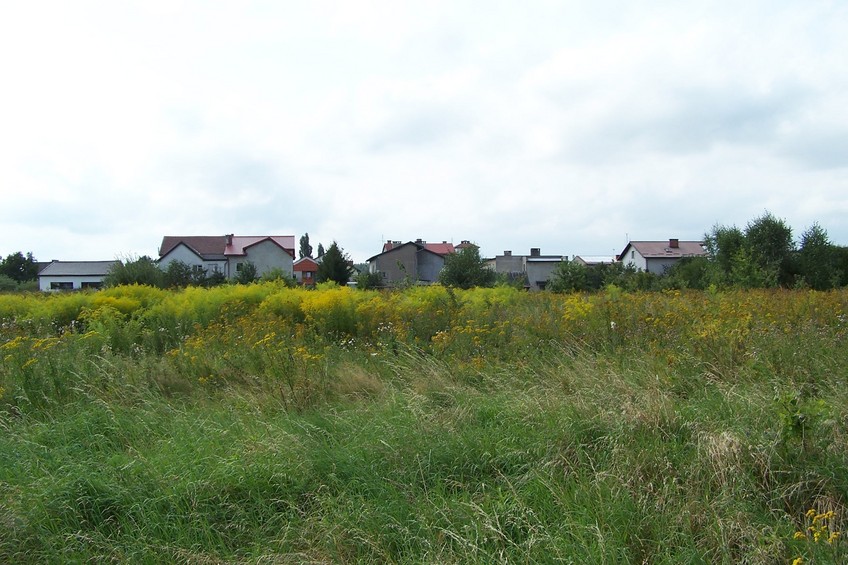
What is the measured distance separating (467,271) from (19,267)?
227 ft

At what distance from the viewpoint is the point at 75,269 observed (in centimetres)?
6844

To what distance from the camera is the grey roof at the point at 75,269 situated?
6725 cm

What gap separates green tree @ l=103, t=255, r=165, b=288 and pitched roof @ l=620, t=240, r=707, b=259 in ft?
194

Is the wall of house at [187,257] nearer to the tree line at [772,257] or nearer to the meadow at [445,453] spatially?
the tree line at [772,257]

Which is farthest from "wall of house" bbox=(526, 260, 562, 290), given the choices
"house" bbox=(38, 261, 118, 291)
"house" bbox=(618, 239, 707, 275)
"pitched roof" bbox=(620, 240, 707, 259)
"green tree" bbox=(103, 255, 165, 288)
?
"green tree" bbox=(103, 255, 165, 288)

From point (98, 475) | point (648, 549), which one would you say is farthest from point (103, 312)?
point (648, 549)

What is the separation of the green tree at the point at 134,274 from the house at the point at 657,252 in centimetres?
5539

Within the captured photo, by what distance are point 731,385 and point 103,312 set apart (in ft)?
30.5

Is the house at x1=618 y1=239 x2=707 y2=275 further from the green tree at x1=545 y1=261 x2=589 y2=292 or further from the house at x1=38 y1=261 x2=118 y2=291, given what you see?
the house at x1=38 y1=261 x2=118 y2=291

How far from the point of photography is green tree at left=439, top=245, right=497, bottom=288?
3775 centimetres

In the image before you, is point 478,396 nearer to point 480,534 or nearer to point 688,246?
point 480,534

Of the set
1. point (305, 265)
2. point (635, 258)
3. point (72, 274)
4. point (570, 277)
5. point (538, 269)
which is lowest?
→ point (570, 277)

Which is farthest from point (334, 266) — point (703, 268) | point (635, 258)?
point (635, 258)

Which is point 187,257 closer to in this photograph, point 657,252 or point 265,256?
point 265,256
